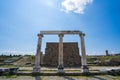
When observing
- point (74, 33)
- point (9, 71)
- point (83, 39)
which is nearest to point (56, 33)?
point (74, 33)

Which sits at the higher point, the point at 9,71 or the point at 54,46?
the point at 54,46

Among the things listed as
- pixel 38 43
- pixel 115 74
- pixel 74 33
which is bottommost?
pixel 115 74

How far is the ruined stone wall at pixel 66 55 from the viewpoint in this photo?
3130 centimetres

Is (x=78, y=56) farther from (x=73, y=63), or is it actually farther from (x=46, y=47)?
(x=46, y=47)

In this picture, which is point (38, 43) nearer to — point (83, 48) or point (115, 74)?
point (83, 48)

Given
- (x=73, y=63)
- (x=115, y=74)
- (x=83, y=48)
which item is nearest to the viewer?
(x=115, y=74)

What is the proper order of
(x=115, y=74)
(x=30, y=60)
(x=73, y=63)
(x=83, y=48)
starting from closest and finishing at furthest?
(x=115, y=74) < (x=83, y=48) < (x=73, y=63) < (x=30, y=60)

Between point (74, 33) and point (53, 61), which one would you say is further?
point (53, 61)

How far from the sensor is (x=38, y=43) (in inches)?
704

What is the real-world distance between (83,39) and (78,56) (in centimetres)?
1464

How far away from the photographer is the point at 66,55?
32.3 metres

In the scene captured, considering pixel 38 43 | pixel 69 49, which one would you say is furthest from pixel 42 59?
pixel 38 43

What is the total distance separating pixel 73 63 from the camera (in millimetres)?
31266

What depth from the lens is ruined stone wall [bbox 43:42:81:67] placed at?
1232 inches
